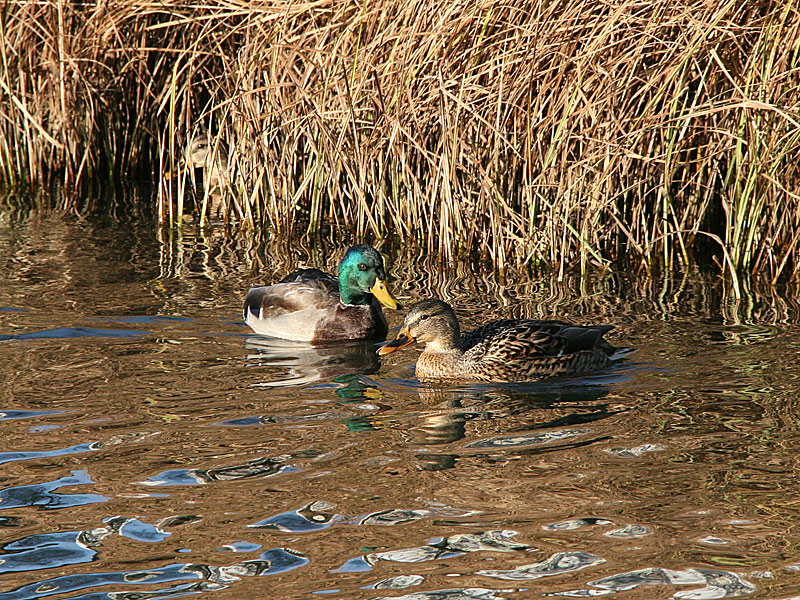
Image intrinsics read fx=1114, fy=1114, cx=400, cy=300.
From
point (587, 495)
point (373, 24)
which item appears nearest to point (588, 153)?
point (373, 24)

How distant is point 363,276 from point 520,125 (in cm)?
190

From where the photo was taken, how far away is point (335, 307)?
796cm

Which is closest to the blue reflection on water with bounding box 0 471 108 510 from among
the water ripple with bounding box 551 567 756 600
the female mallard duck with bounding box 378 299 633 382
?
the water ripple with bounding box 551 567 756 600

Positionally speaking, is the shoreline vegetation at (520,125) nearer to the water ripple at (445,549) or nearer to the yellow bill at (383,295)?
the yellow bill at (383,295)

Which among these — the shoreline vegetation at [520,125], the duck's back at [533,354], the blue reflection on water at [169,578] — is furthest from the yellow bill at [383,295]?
the blue reflection on water at [169,578]

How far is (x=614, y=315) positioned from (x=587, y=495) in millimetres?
3168

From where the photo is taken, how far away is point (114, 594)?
3996 mm

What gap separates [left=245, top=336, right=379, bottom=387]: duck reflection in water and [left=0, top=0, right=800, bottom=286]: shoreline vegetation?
183 centimetres

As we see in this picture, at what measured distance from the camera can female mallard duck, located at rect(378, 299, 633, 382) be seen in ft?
21.6

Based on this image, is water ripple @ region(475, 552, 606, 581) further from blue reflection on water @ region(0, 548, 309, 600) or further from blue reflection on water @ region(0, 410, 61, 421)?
blue reflection on water @ region(0, 410, 61, 421)

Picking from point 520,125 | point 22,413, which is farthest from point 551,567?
point 520,125

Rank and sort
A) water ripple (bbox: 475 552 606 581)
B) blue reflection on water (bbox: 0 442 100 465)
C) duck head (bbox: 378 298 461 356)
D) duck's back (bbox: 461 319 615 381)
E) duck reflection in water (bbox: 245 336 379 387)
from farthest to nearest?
duck reflection in water (bbox: 245 336 379 387) → duck head (bbox: 378 298 461 356) → duck's back (bbox: 461 319 615 381) → blue reflection on water (bbox: 0 442 100 465) → water ripple (bbox: 475 552 606 581)

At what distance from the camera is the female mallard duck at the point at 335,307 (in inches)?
308

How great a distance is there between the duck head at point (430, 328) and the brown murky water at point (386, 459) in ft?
0.85
